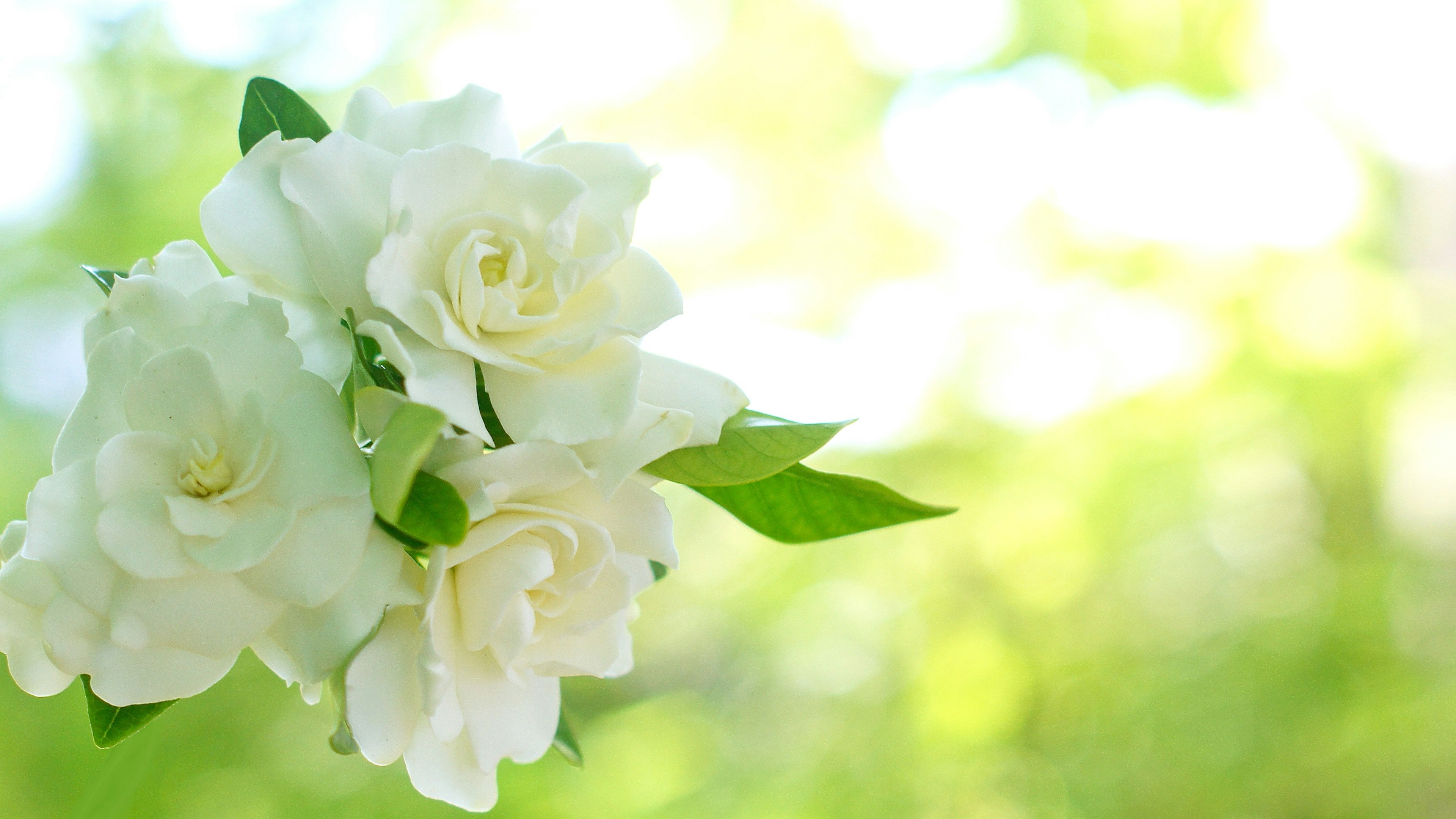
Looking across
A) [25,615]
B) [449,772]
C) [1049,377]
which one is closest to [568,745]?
[449,772]

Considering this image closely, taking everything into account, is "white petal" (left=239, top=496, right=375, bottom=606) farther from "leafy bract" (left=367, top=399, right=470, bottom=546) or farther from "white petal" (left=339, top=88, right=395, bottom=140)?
"white petal" (left=339, top=88, right=395, bottom=140)

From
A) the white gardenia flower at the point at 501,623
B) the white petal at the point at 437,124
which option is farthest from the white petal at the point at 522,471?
the white petal at the point at 437,124

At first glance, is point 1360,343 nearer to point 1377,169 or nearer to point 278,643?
point 1377,169

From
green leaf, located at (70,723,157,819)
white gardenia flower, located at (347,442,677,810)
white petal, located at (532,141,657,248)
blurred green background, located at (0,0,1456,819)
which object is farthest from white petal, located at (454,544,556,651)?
blurred green background, located at (0,0,1456,819)

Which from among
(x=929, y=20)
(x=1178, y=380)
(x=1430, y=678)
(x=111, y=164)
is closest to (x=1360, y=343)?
(x=1178, y=380)

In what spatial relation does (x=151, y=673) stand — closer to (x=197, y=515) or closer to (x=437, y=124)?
(x=197, y=515)

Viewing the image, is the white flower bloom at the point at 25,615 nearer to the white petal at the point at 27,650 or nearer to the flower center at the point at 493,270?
the white petal at the point at 27,650
